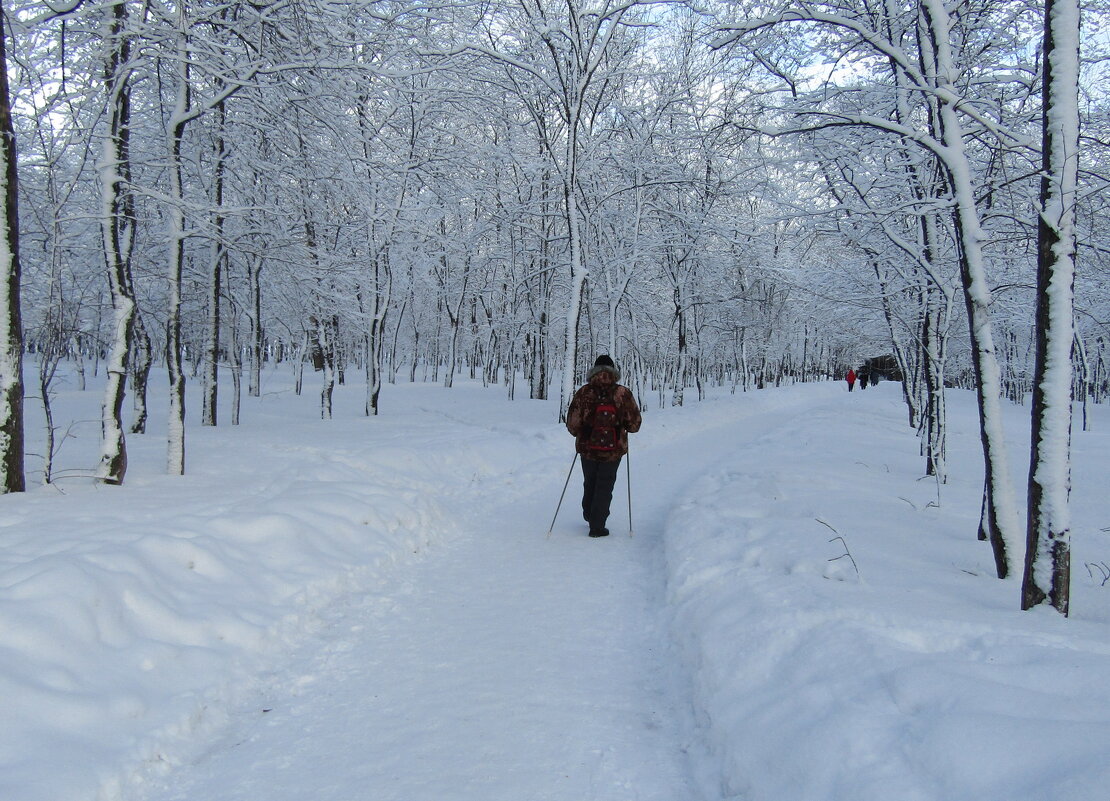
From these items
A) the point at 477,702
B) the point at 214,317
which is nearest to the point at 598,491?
the point at 477,702

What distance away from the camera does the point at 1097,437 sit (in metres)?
15.7

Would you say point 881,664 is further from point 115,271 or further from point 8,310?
point 115,271

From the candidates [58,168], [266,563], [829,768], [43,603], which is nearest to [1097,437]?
[829,768]

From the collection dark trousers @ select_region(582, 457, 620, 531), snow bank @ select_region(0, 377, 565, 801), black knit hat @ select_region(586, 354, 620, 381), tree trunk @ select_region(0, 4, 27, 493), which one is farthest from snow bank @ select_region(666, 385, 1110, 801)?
tree trunk @ select_region(0, 4, 27, 493)

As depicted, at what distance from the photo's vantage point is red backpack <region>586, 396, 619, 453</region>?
284 inches

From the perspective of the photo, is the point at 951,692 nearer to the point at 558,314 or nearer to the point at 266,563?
the point at 266,563

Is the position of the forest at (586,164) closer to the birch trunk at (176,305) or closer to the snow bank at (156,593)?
the birch trunk at (176,305)

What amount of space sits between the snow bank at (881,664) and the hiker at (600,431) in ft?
3.08

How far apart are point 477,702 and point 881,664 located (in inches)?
82.0

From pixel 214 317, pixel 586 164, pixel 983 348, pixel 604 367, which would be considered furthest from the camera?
pixel 586 164

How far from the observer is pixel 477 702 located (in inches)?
132

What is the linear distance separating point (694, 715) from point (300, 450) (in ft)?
30.4

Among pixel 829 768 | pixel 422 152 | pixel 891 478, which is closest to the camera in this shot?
pixel 829 768

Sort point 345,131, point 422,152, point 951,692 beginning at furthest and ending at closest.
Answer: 1. point 422,152
2. point 345,131
3. point 951,692
